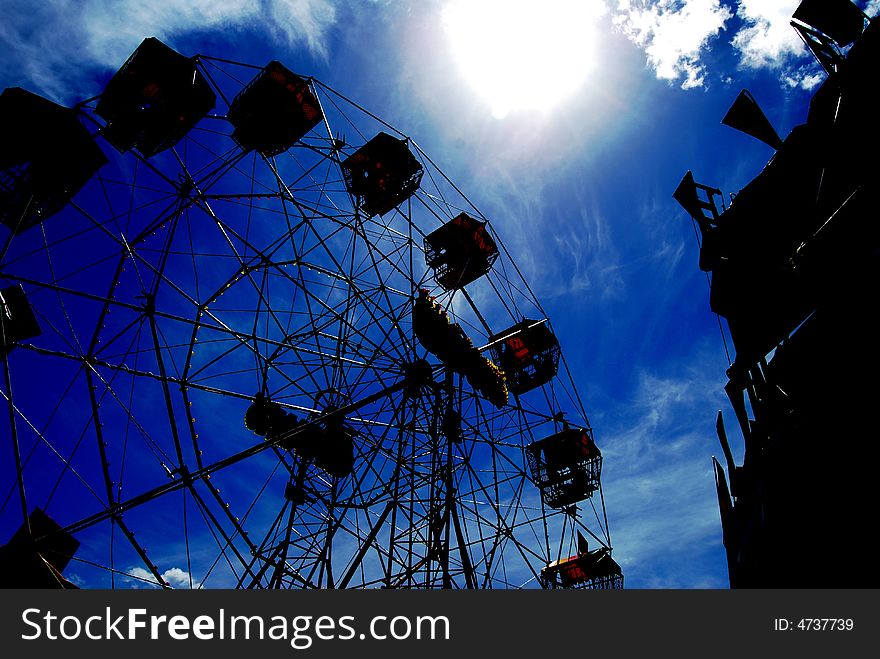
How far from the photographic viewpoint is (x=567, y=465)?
2605 cm

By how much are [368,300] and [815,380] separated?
14.0 meters

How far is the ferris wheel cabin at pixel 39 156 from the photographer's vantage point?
1208cm

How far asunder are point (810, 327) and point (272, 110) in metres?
15.7

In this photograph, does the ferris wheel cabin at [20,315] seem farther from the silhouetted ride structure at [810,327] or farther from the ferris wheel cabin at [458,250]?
the silhouetted ride structure at [810,327]

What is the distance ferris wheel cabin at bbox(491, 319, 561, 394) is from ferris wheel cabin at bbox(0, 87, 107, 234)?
59.8 feet

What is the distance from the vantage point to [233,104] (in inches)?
634

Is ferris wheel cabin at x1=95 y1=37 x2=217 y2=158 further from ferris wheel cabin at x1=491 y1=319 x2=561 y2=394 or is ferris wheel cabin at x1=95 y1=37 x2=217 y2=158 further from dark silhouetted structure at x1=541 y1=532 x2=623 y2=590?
dark silhouetted structure at x1=541 y1=532 x2=623 y2=590

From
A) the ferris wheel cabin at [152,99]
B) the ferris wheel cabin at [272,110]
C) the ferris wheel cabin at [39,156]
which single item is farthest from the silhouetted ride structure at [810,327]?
the ferris wheel cabin at [39,156]

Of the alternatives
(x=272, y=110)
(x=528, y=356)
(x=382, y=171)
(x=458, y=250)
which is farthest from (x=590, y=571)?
(x=272, y=110)

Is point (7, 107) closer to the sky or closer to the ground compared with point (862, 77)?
closer to the sky

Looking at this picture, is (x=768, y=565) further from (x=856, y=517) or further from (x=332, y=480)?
(x=332, y=480)
